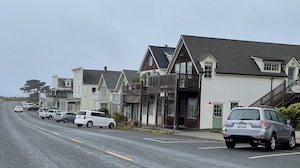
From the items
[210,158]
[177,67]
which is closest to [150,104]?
[177,67]

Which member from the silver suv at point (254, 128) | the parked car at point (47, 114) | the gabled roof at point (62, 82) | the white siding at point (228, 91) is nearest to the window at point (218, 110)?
the white siding at point (228, 91)

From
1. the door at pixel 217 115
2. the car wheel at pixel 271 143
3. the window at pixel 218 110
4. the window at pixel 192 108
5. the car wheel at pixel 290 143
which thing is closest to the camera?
the car wheel at pixel 271 143

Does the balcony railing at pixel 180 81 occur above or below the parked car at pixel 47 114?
above

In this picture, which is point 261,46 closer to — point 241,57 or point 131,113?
point 241,57

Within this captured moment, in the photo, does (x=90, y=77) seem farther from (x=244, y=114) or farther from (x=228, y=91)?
(x=244, y=114)

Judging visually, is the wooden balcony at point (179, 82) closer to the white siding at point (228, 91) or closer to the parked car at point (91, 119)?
the white siding at point (228, 91)

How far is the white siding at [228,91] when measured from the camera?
3547cm

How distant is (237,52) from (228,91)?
4533 millimetres

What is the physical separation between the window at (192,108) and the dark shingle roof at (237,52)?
11.5 ft

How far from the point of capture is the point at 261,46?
41031 mm

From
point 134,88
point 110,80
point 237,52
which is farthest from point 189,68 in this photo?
point 110,80

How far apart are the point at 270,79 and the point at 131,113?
68.7 feet

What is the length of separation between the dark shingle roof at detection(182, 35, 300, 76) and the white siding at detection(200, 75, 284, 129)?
73cm

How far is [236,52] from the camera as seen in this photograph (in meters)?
38.8
